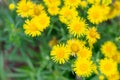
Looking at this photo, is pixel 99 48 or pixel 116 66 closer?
pixel 116 66

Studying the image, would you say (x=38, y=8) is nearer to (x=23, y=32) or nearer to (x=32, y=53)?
(x=23, y=32)

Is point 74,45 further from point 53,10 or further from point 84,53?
point 53,10

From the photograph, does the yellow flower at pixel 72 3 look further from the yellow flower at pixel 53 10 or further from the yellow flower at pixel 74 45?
the yellow flower at pixel 74 45

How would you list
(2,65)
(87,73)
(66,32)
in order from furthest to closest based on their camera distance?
(2,65)
(66,32)
(87,73)

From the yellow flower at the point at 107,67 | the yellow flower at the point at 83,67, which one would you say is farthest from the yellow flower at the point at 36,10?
the yellow flower at the point at 107,67

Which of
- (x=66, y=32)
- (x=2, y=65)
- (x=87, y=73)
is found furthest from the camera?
(x=2, y=65)

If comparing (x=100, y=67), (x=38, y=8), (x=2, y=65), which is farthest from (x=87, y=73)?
(x=2, y=65)
